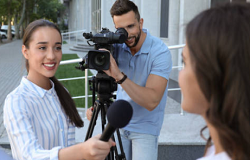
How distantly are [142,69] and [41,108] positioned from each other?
0.90 meters

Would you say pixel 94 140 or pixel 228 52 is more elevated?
pixel 228 52

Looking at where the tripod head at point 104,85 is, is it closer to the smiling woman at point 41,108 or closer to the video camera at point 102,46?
the video camera at point 102,46

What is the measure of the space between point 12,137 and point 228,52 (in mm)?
1129

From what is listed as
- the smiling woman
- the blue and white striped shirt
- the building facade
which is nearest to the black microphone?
the smiling woman

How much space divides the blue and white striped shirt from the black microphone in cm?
43

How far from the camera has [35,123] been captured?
65.4 inches

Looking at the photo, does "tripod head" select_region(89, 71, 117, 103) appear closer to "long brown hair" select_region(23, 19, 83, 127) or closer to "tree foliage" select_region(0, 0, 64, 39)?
"long brown hair" select_region(23, 19, 83, 127)

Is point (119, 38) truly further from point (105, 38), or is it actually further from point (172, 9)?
point (172, 9)

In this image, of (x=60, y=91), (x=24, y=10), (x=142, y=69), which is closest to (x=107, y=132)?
(x=60, y=91)

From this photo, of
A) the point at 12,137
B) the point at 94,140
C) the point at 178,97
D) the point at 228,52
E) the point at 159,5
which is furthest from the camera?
the point at 159,5

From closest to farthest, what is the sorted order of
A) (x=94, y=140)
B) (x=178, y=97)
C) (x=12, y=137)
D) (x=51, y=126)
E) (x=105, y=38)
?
(x=94, y=140) < (x=12, y=137) < (x=51, y=126) < (x=105, y=38) < (x=178, y=97)

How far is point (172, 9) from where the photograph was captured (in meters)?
8.74

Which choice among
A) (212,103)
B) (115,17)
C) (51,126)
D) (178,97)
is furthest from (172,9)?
(212,103)

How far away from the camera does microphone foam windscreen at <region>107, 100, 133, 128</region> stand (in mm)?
1140
